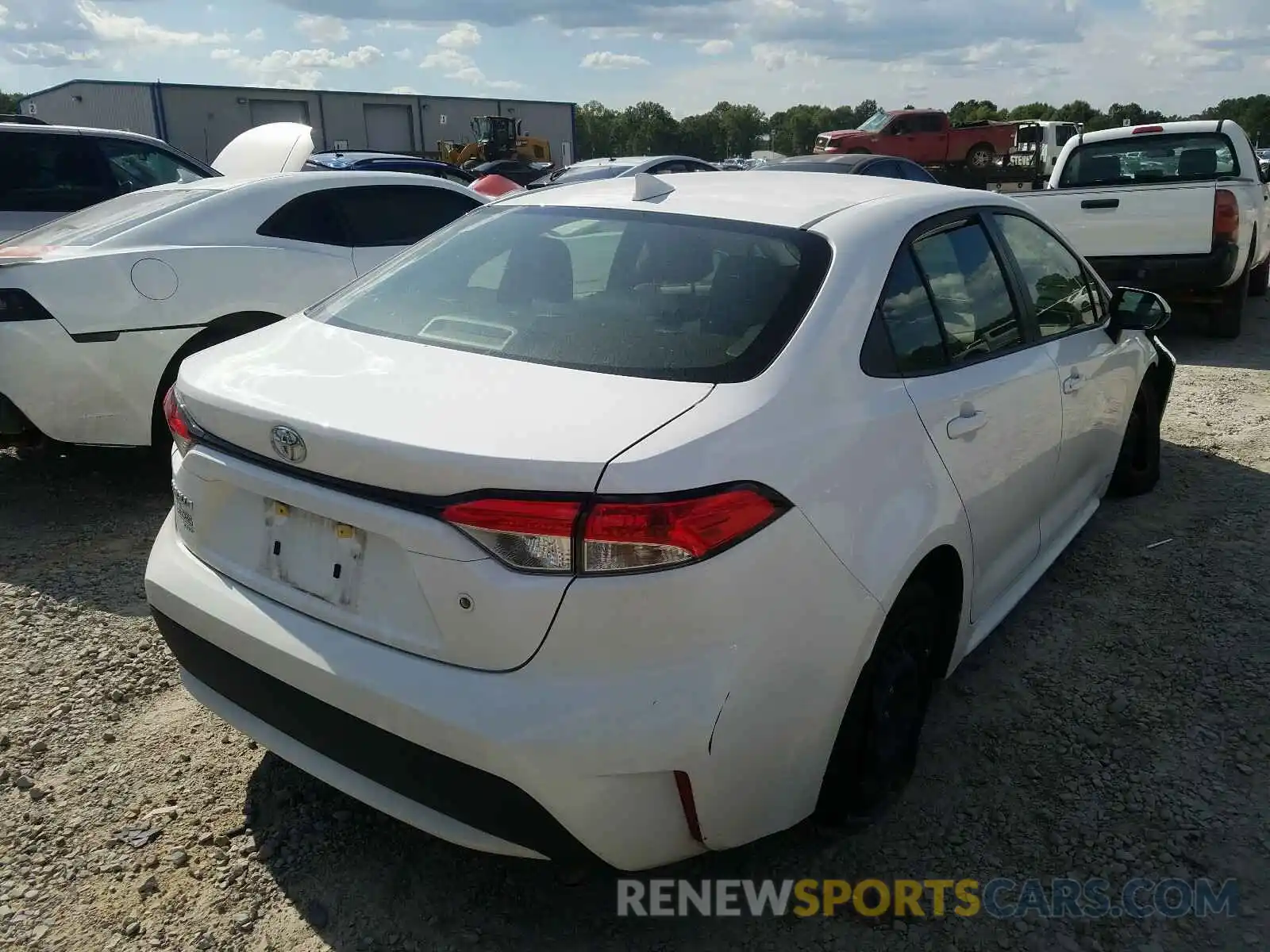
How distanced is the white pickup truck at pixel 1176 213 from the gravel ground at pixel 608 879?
4794 mm

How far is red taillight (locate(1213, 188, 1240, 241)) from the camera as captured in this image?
768 cm

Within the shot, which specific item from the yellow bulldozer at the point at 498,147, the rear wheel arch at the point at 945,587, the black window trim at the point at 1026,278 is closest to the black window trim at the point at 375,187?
the black window trim at the point at 1026,278

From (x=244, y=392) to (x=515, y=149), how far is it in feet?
111

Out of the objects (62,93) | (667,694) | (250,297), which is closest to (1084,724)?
(667,694)

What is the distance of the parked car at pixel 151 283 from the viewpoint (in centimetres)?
431

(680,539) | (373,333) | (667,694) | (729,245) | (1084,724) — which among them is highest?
(729,245)

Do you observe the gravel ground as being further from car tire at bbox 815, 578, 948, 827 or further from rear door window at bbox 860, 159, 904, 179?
rear door window at bbox 860, 159, 904, 179

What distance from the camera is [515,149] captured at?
111 ft

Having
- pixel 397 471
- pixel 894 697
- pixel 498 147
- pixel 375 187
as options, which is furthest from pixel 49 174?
pixel 498 147

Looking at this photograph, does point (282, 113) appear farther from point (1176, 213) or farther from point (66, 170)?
Result: point (1176, 213)

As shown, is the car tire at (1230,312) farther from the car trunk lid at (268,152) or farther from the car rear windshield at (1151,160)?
the car trunk lid at (268,152)

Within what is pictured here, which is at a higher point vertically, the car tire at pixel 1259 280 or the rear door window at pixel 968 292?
the rear door window at pixel 968 292

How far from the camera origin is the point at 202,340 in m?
4.76

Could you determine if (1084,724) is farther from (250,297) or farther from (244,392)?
(250,297)
